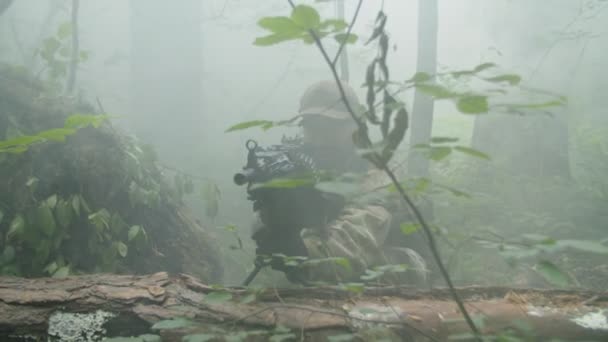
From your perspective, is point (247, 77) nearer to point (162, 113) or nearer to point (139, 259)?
point (162, 113)

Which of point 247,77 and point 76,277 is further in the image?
point 247,77

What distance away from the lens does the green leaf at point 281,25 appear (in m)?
0.65

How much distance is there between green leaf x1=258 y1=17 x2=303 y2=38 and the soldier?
1.06 m

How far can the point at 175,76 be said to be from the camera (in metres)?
7.29

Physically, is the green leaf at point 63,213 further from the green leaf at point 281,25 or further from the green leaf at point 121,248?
the green leaf at point 281,25

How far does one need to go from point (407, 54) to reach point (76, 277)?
1041 centimetres

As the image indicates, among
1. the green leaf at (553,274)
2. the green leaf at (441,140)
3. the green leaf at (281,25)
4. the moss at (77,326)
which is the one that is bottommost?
the moss at (77,326)

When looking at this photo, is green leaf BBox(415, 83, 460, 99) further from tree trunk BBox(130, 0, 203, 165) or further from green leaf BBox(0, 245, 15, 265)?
tree trunk BBox(130, 0, 203, 165)

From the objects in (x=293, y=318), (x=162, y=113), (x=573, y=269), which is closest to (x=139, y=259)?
(x=293, y=318)

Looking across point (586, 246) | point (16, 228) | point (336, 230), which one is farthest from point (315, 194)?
point (16, 228)

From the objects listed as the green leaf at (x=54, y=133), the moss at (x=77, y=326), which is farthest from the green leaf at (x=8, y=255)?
the green leaf at (x=54, y=133)

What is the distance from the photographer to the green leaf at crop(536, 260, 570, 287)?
64cm

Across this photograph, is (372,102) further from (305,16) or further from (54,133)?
(54,133)

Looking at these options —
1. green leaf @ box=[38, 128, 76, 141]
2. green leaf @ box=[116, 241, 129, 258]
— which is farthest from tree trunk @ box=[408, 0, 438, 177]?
green leaf @ box=[38, 128, 76, 141]
